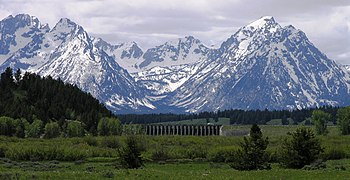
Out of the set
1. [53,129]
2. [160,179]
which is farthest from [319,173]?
[53,129]

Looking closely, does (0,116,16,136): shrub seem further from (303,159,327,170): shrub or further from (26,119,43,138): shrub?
(303,159,327,170): shrub

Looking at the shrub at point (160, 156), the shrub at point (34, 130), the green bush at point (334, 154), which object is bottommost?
the shrub at point (160, 156)

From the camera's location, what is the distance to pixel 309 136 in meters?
67.1

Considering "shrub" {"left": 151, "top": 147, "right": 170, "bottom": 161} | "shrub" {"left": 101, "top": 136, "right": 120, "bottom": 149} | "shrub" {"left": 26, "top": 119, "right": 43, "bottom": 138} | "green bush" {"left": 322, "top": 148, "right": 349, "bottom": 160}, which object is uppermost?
"shrub" {"left": 26, "top": 119, "right": 43, "bottom": 138}

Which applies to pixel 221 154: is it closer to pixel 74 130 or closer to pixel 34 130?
pixel 34 130

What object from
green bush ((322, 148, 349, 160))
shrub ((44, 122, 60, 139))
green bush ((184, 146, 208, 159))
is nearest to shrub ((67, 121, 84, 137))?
shrub ((44, 122, 60, 139))

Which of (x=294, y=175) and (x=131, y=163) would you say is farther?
(x=131, y=163)

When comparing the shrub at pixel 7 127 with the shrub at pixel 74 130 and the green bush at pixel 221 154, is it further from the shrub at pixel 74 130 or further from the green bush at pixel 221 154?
the green bush at pixel 221 154

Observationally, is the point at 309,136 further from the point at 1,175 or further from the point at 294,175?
the point at 1,175

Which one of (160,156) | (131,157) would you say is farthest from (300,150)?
(160,156)

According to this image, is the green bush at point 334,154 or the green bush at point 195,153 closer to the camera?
the green bush at point 334,154

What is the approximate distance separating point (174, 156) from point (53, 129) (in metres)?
95.3

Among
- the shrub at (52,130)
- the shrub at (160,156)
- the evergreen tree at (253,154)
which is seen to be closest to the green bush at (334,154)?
the shrub at (160,156)

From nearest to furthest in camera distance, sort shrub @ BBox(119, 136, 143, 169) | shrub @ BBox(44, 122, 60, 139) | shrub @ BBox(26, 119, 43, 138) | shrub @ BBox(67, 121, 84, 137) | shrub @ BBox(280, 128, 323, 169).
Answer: shrub @ BBox(280, 128, 323, 169), shrub @ BBox(119, 136, 143, 169), shrub @ BBox(26, 119, 43, 138), shrub @ BBox(44, 122, 60, 139), shrub @ BBox(67, 121, 84, 137)
